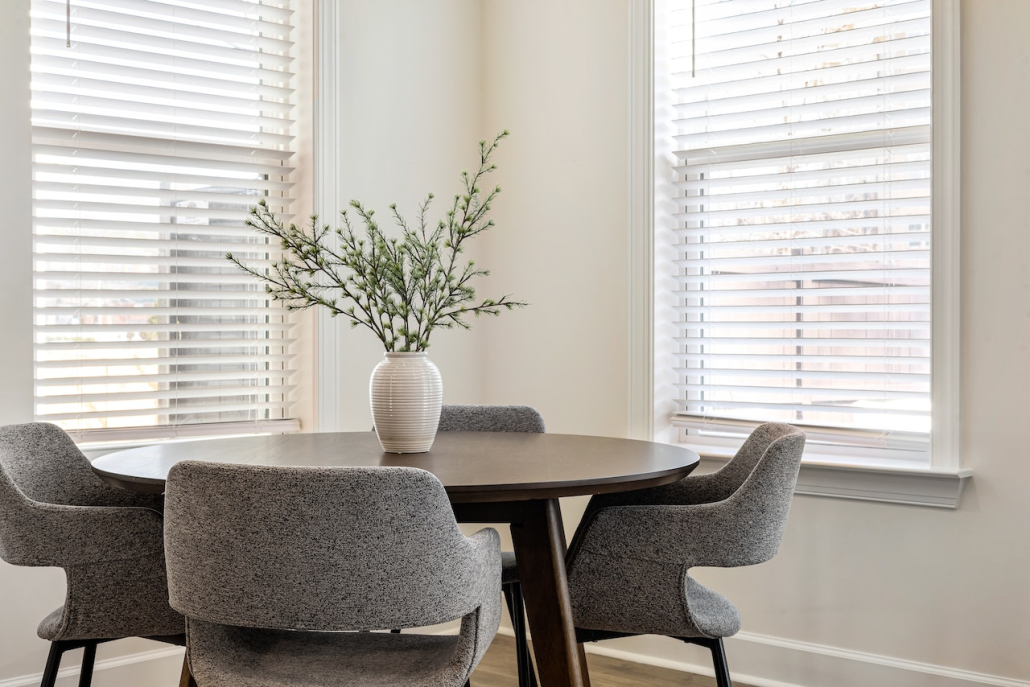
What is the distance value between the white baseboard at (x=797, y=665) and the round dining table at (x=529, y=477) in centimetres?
107

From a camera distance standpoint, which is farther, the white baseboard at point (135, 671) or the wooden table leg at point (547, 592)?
the white baseboard at point (135, 671)

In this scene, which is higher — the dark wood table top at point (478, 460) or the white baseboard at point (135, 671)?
the dark wood table top at point (478, 460)

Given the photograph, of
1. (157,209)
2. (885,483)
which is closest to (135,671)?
(157,209)

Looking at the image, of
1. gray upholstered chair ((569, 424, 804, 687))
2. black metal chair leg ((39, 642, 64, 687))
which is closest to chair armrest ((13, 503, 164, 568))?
black metal chair leg ((39, 642, 64, 687))

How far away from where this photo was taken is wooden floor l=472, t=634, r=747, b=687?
114 inches

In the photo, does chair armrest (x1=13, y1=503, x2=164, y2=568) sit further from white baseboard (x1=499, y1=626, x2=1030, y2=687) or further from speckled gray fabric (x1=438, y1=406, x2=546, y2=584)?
white baseboard (x1=499, y1=626, x2=1030, y2=687)

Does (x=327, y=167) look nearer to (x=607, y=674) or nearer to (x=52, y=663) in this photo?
(x=52, y=663)

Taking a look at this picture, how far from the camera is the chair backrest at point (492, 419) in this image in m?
2.66

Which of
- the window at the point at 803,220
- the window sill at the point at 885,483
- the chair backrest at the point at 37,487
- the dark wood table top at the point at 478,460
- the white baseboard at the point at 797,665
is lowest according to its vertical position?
the white baseboard at the point at 797,665

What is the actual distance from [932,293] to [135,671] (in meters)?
2.56

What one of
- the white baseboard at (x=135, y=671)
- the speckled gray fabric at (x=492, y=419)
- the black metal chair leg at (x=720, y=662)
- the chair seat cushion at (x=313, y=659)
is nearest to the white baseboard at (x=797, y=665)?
the speckled gray fabric at (x=492, y=419)

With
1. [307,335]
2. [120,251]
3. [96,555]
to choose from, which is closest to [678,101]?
[307,335]

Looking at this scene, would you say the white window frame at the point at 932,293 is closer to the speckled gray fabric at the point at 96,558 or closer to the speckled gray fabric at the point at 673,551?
the speckled gray fabric at the point at 673,551

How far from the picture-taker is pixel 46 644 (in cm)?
256
